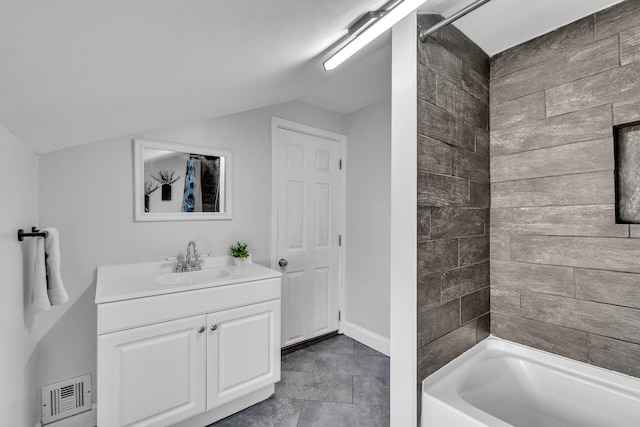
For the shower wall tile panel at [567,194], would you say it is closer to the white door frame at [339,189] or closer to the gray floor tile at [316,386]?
the gray floor tile at [316,386]

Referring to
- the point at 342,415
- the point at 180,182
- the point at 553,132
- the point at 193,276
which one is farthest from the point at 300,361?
the point at 553,132

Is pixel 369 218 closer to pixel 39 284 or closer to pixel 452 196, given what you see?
pixel 452 196

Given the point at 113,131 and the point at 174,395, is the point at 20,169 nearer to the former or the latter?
the point at 113,131

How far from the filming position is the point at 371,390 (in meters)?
2.22

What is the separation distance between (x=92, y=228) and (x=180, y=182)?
2.03 ft

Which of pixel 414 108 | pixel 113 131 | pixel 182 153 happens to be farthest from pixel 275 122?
pixel 414 108

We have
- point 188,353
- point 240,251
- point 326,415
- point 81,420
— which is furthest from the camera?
point 240,251

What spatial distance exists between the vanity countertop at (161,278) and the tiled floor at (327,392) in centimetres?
89

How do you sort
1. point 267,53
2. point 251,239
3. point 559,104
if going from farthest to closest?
point 251,239, point 559,104, point 267,53

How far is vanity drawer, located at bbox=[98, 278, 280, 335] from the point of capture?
4.98ft

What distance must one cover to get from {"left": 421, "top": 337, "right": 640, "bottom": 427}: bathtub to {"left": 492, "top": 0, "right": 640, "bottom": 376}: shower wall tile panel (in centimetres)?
8

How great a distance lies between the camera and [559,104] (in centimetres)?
159

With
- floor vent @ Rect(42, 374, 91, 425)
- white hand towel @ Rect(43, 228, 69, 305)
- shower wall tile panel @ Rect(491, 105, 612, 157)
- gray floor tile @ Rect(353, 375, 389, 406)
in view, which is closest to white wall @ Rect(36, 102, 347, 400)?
floor vent @ Rect(42, 374, 91, 425)

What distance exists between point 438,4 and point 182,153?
1870 mm
